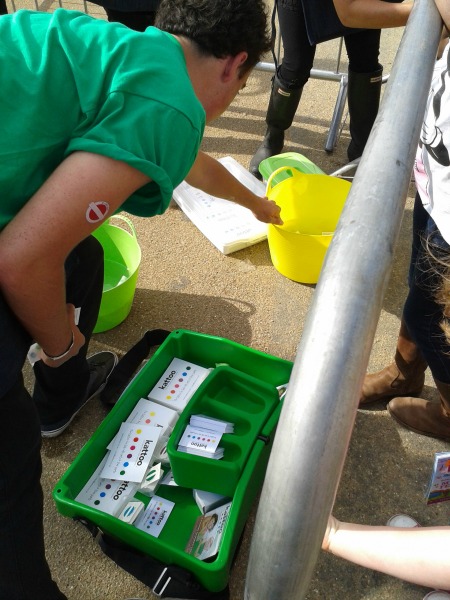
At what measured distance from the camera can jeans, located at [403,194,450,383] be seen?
1.47m

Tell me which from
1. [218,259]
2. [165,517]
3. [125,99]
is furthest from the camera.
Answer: [218,259]

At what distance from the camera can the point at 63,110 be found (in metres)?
0.99

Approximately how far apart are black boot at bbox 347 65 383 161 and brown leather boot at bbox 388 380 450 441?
1.45 m

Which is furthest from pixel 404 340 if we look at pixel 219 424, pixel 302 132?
pixel 302 132

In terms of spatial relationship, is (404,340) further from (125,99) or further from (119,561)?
(125,99)

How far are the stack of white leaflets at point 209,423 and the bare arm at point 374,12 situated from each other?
5.12 ft

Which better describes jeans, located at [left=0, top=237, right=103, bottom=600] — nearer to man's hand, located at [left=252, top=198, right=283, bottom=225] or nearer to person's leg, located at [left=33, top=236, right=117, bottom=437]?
person's leg, located at [left=33, top=236, right=117, bottom=437]

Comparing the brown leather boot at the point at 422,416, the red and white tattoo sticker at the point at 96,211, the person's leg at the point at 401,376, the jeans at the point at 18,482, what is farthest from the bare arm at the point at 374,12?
the jeans at the point at 18,482

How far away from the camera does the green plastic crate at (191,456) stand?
140 centimetres

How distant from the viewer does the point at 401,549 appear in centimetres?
108

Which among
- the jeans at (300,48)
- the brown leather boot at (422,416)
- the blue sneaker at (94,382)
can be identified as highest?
the jeans at (300,48)

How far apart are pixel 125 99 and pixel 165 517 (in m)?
1.19

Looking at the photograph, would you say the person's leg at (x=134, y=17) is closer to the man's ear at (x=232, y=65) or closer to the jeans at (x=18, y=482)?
the man's ear at (x=232, y=65)

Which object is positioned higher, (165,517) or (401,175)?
(401,175)
